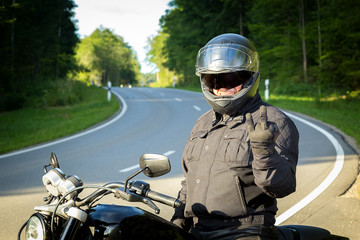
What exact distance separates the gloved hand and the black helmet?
0.67m

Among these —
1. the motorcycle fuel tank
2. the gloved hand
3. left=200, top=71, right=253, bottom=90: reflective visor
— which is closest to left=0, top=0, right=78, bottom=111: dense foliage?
left=200, top=71, right=253, bottom=90: reflective visor

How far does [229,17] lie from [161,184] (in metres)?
30.0

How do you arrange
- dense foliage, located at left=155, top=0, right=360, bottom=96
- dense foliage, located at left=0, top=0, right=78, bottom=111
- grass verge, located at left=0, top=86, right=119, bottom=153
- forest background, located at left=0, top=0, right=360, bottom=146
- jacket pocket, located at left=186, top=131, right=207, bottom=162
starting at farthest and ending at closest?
dense foliage, located at left=0, top=0, right=78, bottom=111
forest background, located at left=0, top=0, right=360, bottom=146
dense foliage, located at left=155, top=0, right=360, bottom=96
grass verge, located at left=0, top=86, right=119, bottom=153
jacket pocket, located at left=186, top=131, right=207, bottom=162

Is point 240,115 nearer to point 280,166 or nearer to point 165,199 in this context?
point 280,166

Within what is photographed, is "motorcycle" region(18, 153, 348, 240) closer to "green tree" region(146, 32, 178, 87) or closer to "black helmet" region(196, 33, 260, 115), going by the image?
"black helmet" region(196, 33, 260, 115)

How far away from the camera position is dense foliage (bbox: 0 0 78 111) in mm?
21250

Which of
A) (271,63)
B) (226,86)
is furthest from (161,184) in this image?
(271,63)

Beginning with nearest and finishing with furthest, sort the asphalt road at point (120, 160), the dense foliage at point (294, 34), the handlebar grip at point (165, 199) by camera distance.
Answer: the handlebar grip at point (165, 199) < the asphalt road at point (120, 160) < the dense foliage at point (294, 34)

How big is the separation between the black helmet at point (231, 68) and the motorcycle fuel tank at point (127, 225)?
935mm

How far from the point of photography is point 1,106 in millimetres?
19375

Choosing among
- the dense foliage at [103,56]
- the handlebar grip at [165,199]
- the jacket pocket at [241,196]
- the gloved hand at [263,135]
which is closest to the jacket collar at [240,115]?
the jacket pocket at [241,196]

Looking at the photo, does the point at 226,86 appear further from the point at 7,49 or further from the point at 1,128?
the point at 7,49

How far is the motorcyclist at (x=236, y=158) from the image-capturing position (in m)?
1.83

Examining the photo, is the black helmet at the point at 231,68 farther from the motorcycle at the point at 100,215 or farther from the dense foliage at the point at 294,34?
the dense foliage at the point at 294,34
